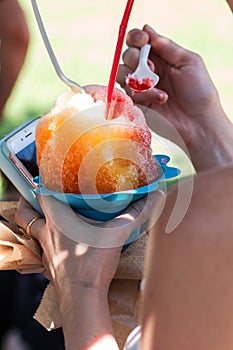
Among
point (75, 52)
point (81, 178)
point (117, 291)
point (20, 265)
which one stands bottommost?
point (75, 52)

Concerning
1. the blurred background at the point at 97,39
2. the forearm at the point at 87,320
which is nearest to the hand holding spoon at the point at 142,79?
the forearm at the point at 87,320

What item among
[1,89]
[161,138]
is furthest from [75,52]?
[161,138]

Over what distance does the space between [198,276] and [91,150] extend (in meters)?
0.37

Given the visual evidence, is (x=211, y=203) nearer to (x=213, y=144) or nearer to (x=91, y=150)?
(x=91, y=150)

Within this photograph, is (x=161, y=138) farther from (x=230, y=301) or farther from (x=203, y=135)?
(x=230, y=301)

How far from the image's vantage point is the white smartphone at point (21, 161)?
119 centimetres

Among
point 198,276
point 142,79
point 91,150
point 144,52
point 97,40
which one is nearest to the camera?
point 198,276

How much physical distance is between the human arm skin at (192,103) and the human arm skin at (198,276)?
0.78 meters

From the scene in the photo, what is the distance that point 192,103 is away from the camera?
5.31ft

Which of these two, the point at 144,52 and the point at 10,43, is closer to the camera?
the point at 144,52

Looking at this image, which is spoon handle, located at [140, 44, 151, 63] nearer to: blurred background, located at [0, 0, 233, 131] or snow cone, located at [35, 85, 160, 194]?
snow cone, located at [35, 85, 160, 194]

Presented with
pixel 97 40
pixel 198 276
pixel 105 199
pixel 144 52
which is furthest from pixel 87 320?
pixel 97 40

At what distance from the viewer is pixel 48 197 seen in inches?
45.8

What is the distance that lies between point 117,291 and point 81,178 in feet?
0.76
